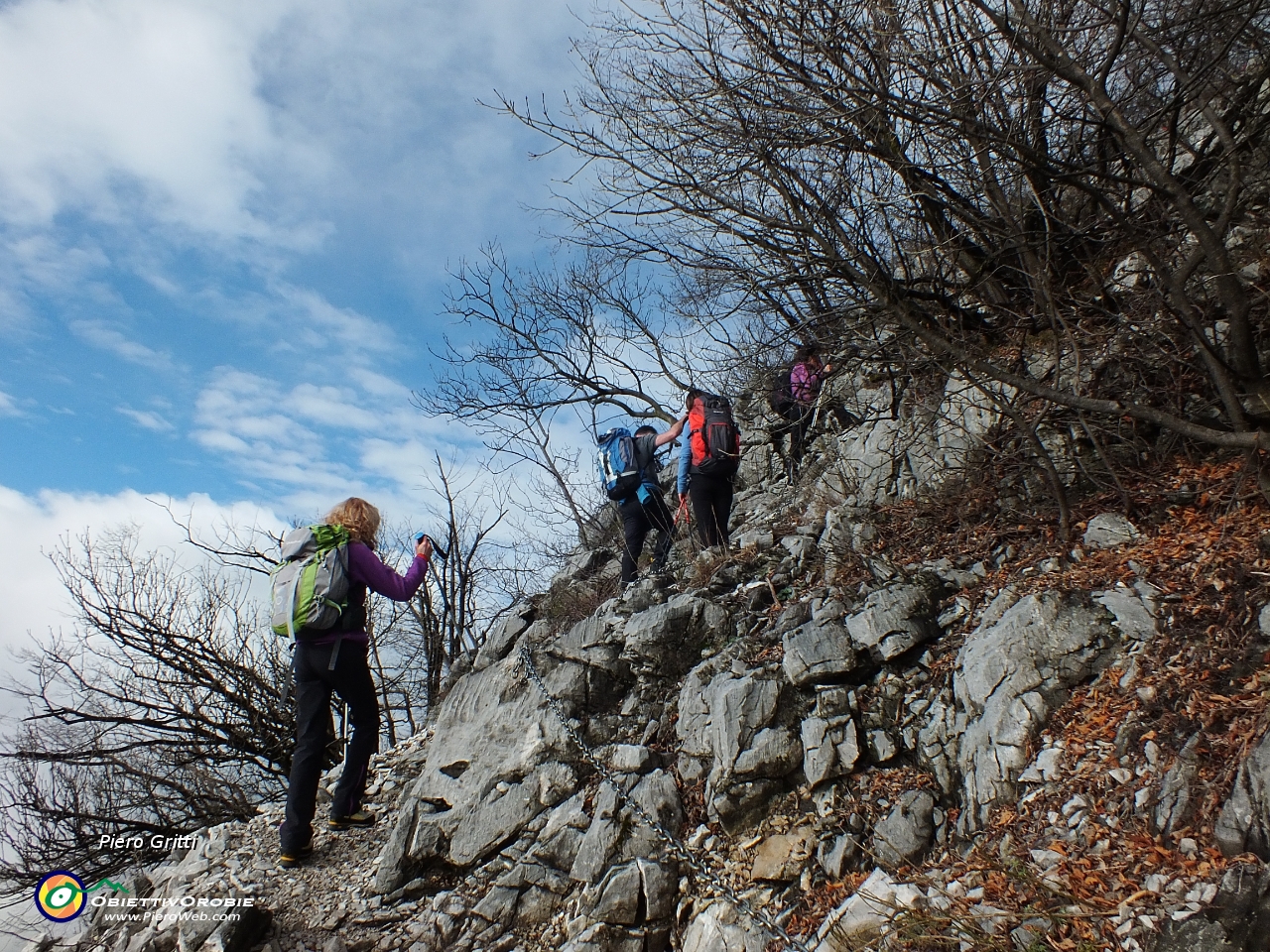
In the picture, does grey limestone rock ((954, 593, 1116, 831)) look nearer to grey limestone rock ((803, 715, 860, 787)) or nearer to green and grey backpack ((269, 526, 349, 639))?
grey limestone rock ((803, 715, 860, 787))

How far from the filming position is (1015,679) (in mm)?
3924

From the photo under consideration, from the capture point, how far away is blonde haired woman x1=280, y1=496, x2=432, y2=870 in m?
4.93

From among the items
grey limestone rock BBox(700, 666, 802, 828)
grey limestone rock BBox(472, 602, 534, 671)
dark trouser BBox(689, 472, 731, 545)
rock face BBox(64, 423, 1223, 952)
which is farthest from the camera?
grey limestone rock BBox(472, 602, 534, 671)

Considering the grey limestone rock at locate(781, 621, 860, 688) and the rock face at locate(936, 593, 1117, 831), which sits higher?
the grey limestone rock at locate(781, 621, 860, 688)

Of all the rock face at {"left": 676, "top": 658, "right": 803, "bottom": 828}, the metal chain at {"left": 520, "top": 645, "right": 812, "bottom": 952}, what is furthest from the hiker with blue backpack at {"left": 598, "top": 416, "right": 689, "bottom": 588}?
the rock face at {"left": 676, "top": 658, "right": 803, "bottom": 828}

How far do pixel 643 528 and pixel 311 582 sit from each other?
4014 mm

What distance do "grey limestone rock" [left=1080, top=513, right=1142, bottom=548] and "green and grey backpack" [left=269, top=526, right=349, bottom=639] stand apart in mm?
5120

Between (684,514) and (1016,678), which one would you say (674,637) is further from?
(1016,678)

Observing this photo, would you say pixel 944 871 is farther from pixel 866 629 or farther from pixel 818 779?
pixel 866 629

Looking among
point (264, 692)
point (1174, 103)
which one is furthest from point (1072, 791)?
point (264, 692)

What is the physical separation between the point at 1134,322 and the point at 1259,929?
157 inches

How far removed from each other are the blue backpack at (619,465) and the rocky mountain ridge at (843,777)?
1576mm

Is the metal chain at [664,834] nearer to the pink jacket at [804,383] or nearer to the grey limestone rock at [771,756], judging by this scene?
the grey limestone rock at [771,756]

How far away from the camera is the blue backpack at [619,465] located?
26.2ft
